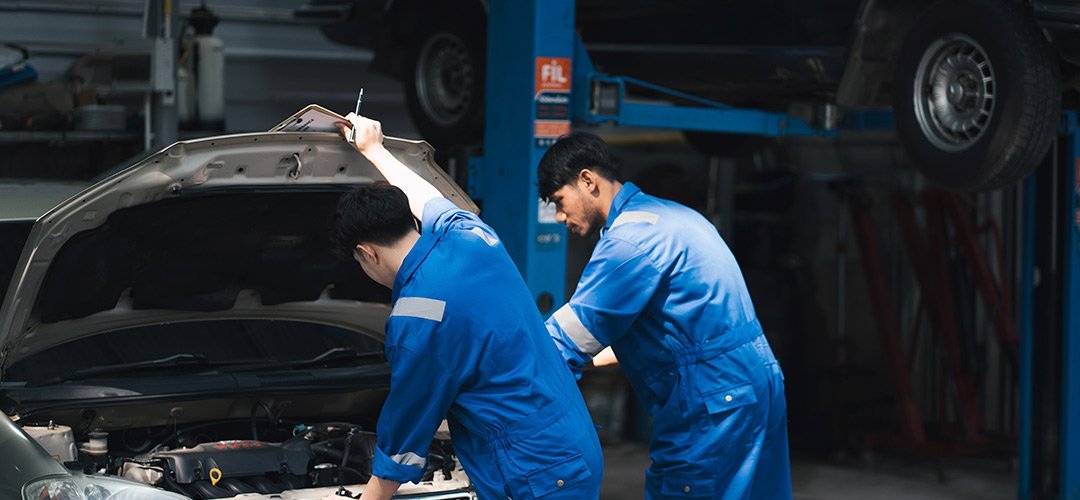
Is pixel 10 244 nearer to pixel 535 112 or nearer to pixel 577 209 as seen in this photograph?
pixel 577 209

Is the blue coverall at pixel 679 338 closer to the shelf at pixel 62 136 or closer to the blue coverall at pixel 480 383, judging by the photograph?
the blue coverall at pixel 480 383

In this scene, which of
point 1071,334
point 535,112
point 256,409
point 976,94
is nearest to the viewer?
point 256,409

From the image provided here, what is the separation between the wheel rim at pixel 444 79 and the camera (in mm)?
6703

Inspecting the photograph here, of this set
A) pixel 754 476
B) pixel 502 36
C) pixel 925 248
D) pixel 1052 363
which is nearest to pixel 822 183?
pixel 925 248

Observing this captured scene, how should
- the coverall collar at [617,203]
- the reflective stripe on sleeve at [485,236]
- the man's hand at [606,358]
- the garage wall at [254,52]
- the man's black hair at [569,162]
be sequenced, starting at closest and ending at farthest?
the reflective stripe on sleeve at [485,236] < the man's black hair at [569,162] < the coverall collar at [617,203] < the man's hand at [606,358] < the garage wall at [254,52]

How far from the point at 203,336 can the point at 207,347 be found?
1.8 inches

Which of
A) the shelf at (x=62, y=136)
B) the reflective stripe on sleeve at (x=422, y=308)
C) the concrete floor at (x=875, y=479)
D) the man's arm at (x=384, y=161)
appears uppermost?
Answer: the man's arm at (x=384, y=161)

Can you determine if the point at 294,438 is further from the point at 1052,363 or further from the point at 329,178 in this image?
the point at 1052,363

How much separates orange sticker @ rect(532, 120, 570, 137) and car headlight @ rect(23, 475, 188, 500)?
274cm

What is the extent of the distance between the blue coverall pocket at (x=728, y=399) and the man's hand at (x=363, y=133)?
1.10 meters

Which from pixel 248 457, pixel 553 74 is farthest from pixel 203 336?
pixel 553 74

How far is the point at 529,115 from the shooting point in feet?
18.3

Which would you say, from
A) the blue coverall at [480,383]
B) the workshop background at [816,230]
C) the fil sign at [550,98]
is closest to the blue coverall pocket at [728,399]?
the blue coverall at [480,383]

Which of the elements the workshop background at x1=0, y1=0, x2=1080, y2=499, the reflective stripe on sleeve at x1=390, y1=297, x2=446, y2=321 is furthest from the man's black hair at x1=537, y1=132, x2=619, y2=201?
the workshop background at x1=0, y1=0, x2=1080, y2=499
